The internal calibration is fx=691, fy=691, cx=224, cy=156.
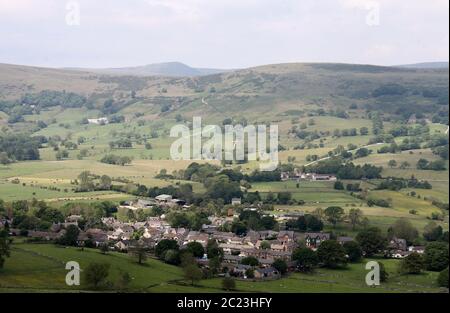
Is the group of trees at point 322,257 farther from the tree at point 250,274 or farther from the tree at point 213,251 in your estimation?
the tree at point 213,251

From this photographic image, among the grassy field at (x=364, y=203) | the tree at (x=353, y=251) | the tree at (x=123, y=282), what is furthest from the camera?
the grassy field at (x=364, y=203)

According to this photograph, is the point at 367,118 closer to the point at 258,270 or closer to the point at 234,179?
the point at 234,179

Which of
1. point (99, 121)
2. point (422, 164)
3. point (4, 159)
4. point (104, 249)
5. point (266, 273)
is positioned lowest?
point (266, 273)

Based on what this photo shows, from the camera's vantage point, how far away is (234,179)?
73.1 meters

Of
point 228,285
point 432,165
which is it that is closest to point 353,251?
point 228,285

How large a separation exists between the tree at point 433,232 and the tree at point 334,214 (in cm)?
676

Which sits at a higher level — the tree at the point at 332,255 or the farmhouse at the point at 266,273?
the tree at the point at 332,255

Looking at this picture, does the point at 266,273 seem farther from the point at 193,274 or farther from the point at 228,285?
the point at 193,274

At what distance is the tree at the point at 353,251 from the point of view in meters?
43.4

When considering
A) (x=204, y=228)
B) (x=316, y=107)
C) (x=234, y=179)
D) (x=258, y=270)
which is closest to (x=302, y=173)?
(x=234, y=179)

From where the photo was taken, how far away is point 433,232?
50.1m

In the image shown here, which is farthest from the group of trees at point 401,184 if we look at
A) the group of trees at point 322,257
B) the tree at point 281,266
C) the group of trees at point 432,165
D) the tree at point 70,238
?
the tree at point 70,238

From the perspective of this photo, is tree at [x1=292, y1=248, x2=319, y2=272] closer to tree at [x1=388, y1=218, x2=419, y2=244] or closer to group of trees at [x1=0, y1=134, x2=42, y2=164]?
tree at [x1=388, y1=218, x2=419, y2=244]

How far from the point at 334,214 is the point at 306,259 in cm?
1423
